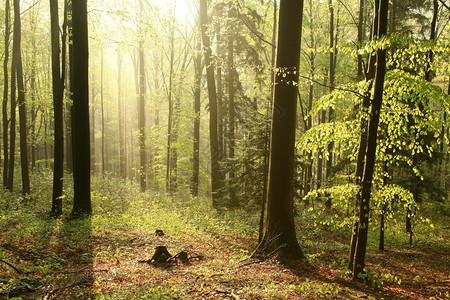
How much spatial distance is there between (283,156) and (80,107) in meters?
7.77

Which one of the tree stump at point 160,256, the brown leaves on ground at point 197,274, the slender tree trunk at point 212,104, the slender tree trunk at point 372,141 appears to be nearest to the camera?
the brown leaves on ground at point 197,274

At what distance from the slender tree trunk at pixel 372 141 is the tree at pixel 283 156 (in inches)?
72.9

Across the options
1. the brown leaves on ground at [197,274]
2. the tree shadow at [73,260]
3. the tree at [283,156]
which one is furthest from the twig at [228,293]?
the tree at [283,156]

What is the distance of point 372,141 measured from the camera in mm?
5828

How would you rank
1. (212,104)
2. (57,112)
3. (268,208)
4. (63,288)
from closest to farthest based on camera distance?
(63,288) < (268,208) < (57,112) < (212,104)

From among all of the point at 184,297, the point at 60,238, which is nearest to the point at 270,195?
the point at 184,297

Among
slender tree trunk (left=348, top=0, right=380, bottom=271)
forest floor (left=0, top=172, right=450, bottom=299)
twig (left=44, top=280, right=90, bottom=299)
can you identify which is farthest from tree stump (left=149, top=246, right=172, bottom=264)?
slender tree trunk (left=348, top=0, right=380, bottom=271)

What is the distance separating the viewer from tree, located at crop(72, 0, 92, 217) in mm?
10648

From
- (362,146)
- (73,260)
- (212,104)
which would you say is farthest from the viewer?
(212,104)

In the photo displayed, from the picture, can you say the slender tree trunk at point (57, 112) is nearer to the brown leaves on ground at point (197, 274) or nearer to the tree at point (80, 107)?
the tree at point (80, 107)

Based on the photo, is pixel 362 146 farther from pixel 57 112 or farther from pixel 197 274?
pixel 57 112

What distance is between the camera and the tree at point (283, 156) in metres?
7.57

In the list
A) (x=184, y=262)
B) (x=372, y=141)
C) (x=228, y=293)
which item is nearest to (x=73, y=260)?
(x=184, y=262)

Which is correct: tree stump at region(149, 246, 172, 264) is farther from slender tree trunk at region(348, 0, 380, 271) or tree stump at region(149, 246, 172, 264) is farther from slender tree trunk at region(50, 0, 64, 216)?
slender tree trunk at region(50, 0, 64, 216)
